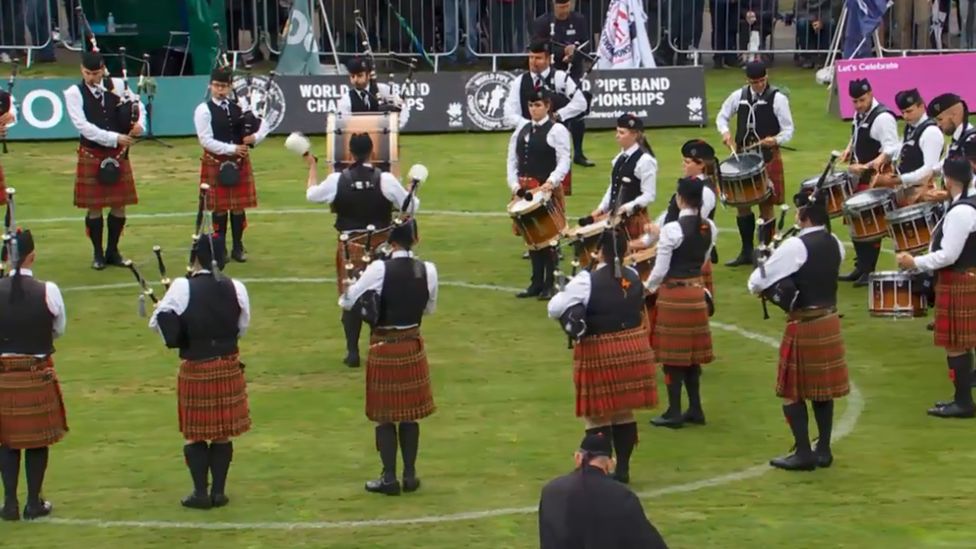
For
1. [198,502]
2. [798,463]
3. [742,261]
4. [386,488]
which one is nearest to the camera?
[198,502]

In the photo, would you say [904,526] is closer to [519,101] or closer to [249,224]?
[519,101]

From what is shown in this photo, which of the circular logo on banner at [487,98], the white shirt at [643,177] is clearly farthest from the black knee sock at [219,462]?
the circular logo on banner at [487,98]

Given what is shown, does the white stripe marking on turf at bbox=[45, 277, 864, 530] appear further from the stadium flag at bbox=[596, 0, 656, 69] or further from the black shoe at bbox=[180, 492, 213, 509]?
the stadium flag at bbox=[596, 0, 656, 69]

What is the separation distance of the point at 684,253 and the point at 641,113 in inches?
480

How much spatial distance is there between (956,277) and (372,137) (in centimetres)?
503

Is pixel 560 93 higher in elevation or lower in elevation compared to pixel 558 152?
higher

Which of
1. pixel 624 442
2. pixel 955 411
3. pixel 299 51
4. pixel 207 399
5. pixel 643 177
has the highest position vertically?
pixel 299 51

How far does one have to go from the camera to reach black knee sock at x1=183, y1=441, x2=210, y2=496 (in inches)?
393

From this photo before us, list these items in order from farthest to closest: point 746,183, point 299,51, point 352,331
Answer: point 299,51, point 746,183, point 352,331

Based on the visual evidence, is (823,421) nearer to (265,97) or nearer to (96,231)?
(96,231)

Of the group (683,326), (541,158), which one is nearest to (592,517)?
(683,326)

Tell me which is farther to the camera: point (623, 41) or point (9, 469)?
point (623, 41)

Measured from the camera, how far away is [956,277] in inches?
452

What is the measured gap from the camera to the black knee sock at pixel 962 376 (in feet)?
38.2
